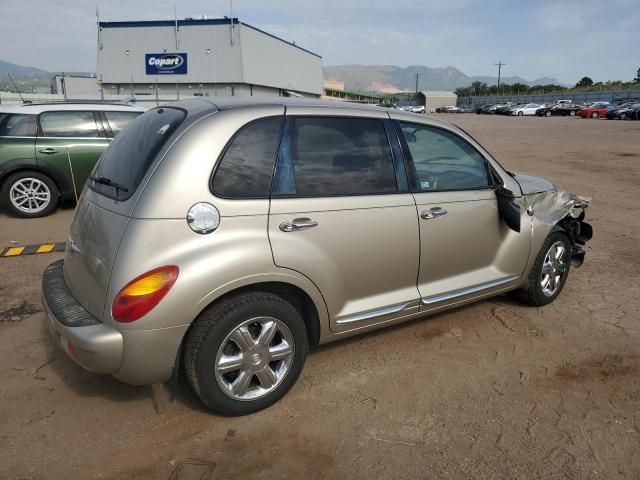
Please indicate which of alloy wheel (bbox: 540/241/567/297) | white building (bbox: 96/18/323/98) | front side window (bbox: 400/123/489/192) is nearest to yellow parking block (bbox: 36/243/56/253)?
front side window (bbox: 400/123/489/192)

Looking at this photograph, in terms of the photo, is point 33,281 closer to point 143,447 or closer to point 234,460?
point 143,447

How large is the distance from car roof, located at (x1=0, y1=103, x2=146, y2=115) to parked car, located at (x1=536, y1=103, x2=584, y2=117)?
172ft

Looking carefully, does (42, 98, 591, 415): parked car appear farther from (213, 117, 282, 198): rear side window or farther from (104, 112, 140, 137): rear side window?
(104, 112, 140, 137): rear side window

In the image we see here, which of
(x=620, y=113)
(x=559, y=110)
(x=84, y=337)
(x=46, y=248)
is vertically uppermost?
(x=559, y=110)

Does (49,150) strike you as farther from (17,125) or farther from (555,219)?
(555,219)

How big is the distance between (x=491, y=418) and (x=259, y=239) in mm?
1708

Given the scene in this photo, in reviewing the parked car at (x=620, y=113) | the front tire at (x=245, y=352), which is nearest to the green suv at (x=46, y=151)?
the front tire at (x=245, y=352)

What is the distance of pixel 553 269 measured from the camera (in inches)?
175

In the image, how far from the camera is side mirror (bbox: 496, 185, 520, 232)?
149 inches

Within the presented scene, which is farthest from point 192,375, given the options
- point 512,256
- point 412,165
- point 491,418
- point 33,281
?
point 33,281

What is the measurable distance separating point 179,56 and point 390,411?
141 ft

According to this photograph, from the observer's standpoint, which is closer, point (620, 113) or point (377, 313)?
point (377, 313)

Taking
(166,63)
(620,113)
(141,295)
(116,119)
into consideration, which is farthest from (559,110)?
(141,295)

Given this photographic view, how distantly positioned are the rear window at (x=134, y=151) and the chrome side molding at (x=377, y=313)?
1477 millimetres
